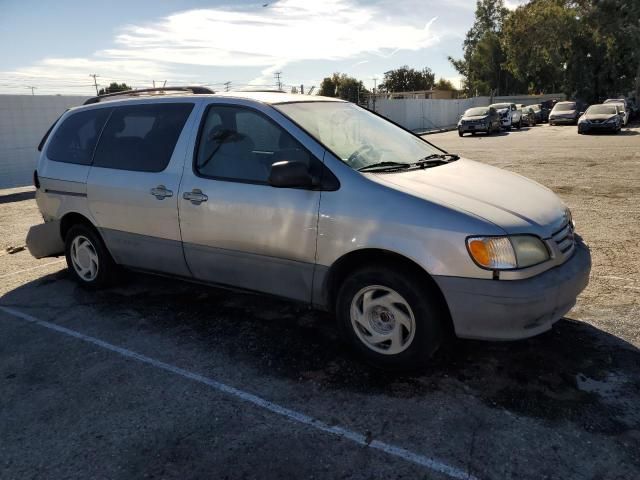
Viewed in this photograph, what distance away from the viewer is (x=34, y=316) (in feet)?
15.5

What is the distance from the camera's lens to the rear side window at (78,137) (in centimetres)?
503

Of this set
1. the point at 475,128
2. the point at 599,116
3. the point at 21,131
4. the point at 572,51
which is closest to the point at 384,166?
the point at 21,131

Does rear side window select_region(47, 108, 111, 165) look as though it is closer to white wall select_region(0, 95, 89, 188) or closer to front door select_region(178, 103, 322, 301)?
front door select_region(178, 103, 322, 301)

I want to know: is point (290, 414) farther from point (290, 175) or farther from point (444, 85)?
point (444, 85)

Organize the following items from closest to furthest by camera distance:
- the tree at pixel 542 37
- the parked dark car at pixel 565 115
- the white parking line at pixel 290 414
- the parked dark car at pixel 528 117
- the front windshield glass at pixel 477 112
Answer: the white parking line at pixel 290 414, the front windshield glass at pixel 477 112, the parked dark car at pixel 565 115, the parked dark car at pixel 528 117, the tree at pixel 542 37

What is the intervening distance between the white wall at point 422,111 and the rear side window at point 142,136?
89.0 feet

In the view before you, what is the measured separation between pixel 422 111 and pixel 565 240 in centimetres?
3758

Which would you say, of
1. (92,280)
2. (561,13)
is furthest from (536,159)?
(561,13)

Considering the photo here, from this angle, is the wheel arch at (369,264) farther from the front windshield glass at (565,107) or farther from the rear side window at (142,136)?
the front windshield glass at (565,107)

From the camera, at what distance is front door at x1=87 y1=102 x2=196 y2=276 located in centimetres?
429

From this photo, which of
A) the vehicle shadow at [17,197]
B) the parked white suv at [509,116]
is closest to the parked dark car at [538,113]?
the parked white suv at [509,116]

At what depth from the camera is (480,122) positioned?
2791 cm

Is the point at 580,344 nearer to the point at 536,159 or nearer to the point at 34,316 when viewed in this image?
the point at 34,316

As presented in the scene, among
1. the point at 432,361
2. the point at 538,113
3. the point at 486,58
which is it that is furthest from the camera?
the point at 486,58
